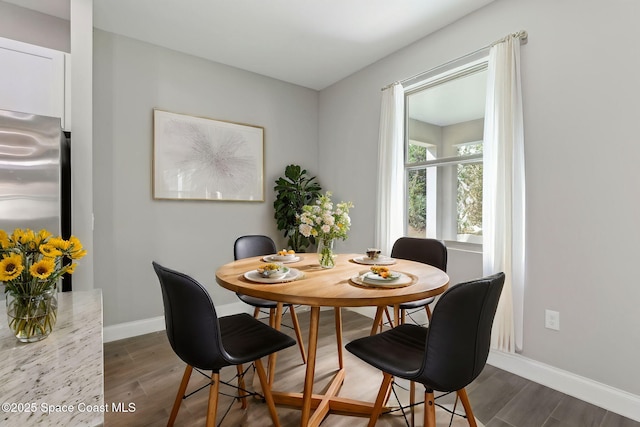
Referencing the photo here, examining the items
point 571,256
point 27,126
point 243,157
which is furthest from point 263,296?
point 243,157

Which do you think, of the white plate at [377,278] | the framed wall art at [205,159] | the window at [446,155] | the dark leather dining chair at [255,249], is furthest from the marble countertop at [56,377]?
the window at [446,155]

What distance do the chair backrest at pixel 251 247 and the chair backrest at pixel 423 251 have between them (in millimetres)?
1091

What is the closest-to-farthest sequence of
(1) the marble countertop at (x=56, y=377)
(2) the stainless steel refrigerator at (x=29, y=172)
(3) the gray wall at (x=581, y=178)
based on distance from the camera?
(1) the marble countertop at (x=56, y=377)
(2) the stainless steel refrigerator at (x=29, y=172)
(3) the gray wall at (x=581, y=178)

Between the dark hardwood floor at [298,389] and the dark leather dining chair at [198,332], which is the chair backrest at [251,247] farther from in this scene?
the dark leather dining chair at [198,332]

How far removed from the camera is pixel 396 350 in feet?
4.77

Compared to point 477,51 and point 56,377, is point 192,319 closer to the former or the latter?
point 56,377

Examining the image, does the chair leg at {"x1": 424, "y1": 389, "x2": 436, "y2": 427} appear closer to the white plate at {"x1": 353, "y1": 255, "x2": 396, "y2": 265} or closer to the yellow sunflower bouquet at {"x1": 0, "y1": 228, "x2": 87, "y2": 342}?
the white plate at {"x1": 353, "y1": 255, "x2": 396, "y2": 265}

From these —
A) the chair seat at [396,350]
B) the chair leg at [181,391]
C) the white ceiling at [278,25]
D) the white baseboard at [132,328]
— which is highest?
the white ceiling at [278,25]

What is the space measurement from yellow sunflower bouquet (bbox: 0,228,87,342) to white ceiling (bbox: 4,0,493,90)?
2.25m

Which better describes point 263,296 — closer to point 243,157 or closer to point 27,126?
point 27,126

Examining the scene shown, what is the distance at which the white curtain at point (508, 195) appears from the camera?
2215mm

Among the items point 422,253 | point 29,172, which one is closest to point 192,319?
point 29,172

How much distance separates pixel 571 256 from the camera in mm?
2023

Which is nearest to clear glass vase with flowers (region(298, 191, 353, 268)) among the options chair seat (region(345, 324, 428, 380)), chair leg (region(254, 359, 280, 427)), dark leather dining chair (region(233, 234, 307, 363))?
chair seat (region(345, 324, 428, 380))
